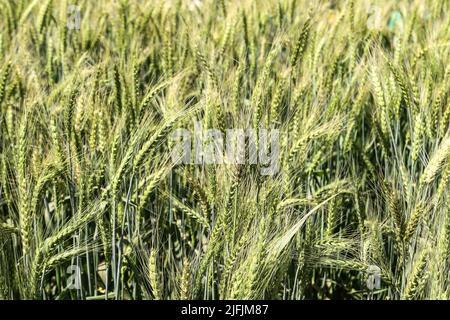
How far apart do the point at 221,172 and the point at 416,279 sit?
17.1 inches

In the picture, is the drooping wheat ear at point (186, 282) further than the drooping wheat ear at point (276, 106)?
No

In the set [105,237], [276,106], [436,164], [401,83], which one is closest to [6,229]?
[105,237]

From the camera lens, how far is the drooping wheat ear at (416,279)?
54.7 inches

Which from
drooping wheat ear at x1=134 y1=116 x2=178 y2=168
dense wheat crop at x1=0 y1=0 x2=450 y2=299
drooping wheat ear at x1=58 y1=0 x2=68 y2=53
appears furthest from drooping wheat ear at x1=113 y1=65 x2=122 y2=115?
drooping wheat ear at x1=58 y1=0 x2=68 y2=53

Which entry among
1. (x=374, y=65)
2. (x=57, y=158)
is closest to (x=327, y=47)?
(x=374, y=65)

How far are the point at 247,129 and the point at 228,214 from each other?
21 cm

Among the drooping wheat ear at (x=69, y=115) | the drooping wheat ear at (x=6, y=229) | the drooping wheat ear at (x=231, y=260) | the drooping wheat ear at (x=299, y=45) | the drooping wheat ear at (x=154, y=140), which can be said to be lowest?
the drooping wheat ear at (x=231, y=260)

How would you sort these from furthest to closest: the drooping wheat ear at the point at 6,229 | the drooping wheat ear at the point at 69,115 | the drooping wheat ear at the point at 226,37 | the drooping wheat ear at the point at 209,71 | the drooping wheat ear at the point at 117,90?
the drooping wheat ear at the point at 226,37 → the drooping wheat ear at the point at 209,71 → the drooping wheat ear at the point at 117,90 → the drooping wheat ear at the point at 69,115 → the drooping wheat ear at the point at 6,229

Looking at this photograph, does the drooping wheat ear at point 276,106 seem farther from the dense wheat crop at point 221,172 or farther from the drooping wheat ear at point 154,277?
the drooping wheat ear at point 154,277

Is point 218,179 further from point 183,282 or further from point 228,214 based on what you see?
point 183,282

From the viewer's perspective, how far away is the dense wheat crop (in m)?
1.41

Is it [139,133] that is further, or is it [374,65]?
[374,65]

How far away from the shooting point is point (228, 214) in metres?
1.36

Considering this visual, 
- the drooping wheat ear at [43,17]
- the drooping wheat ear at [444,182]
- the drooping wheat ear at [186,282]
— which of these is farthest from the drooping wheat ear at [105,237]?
the drooping wheat ear at [43,17]
